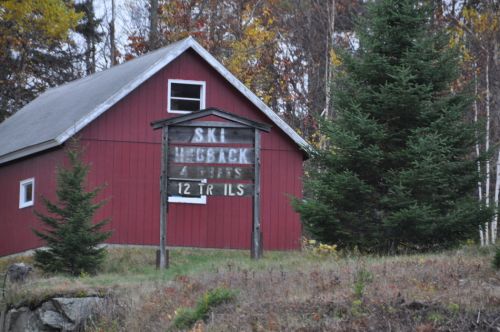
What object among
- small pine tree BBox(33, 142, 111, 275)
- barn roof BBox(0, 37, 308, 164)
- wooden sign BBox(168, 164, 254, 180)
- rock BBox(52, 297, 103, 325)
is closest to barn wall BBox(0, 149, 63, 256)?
barn roof BBox(0, 37, 308, 164)

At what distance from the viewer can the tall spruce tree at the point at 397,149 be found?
54.4ft

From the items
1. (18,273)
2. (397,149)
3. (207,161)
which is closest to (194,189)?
(207,161)

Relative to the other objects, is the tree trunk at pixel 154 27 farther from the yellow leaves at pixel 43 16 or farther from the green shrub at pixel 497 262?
the green shrub at pixel 497 262

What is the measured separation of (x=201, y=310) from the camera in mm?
11617

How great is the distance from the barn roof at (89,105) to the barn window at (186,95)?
800 mm

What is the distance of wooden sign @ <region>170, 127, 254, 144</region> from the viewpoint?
60.5ft

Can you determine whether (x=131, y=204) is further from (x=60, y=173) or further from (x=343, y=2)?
(x=343, y=2)

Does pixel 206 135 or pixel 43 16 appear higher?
pixel 43 16

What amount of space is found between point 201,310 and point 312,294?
144 cm

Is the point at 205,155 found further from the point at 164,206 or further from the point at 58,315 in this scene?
the point at 58,315

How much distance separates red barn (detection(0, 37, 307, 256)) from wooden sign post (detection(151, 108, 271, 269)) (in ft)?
16.1

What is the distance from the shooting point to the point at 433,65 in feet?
58.3

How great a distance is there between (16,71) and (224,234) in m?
19.2

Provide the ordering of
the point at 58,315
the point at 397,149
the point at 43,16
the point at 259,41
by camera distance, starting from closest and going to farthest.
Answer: the point at 58,315
the point at 397,149
the point at 43,16
the point at 259,41
